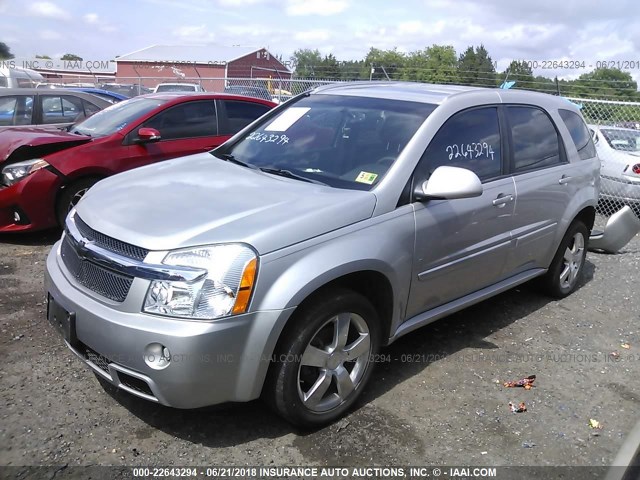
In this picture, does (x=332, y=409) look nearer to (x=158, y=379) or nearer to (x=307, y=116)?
(x=158, y=379)

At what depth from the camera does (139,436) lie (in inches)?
117

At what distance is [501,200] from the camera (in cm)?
Result: 399

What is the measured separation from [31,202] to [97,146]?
90cm

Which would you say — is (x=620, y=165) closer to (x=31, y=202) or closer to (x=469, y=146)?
(x=469, y=146)

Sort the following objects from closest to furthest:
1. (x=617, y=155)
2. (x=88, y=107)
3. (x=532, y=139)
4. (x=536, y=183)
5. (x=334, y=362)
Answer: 1. (x=334, y=362)
2. (x=536, y=183)
3. (x=532, y=139)
4. (x=88, y=107)
5. (x=617, y=155)

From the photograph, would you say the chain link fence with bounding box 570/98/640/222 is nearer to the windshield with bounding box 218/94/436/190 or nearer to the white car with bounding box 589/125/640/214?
the white car with bounding box 589/125/640/214

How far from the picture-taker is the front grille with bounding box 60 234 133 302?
273cm

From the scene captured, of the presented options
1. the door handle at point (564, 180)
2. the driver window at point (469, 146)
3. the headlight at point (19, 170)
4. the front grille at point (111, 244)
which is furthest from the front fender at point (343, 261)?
the headlight at point (19, 170)

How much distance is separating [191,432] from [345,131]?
6.85 ft

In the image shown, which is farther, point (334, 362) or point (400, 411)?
point (400, 411)

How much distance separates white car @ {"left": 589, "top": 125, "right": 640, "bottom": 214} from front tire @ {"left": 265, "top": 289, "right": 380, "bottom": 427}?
24.4 ft

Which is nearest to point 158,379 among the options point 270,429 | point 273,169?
point 270,429

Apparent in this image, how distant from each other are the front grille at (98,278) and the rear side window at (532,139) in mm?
2906

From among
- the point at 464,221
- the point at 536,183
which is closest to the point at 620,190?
the point at 536,183
